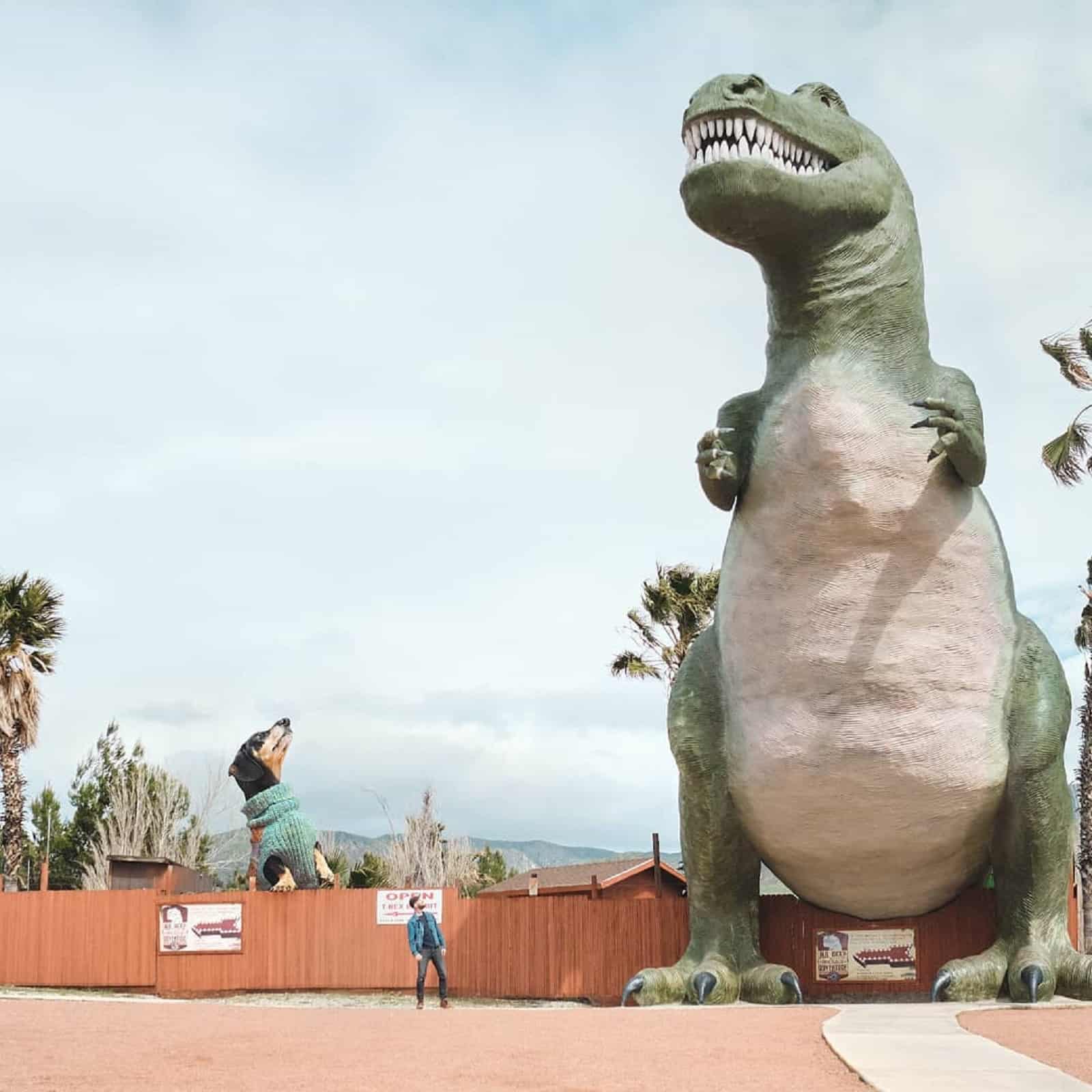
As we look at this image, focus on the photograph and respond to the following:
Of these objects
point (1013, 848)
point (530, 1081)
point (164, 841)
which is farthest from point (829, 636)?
point (164, 841)

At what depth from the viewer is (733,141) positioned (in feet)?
29.8

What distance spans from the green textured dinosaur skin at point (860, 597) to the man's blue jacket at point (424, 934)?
2.26 metres

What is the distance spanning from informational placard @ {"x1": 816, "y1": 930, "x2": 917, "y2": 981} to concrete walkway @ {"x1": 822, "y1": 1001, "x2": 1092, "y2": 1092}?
2.70 metres

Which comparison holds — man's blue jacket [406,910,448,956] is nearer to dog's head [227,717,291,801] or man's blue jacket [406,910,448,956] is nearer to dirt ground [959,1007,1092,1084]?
dog's head [227,717,291,801]

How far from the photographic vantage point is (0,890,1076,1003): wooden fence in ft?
42.6

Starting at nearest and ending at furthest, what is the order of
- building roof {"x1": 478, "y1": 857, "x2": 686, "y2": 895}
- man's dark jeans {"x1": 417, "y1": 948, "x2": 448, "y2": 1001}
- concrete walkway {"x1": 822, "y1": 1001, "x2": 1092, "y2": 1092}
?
concrete walkway {"x1": 822, "y1": 1001, "x2": 1092, "y2": 1092} → man's dark jeans {"x1": 417, "y1": 948, "x2": 448, "y2": 1001} → building roof {"x1": 478, "y1": 857, "x2": 686, "y2": 895}

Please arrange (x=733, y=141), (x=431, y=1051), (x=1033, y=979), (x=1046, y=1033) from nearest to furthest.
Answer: (x=431, y=1051) → (x=1046, y=1033) → (x=733, y=141) → (x=1033, y=979)

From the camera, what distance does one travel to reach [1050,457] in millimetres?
17219

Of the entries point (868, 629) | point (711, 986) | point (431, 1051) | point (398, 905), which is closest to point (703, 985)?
point (711, 986)

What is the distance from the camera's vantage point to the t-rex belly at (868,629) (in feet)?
31.0

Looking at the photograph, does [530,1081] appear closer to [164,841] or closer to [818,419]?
[818,419]

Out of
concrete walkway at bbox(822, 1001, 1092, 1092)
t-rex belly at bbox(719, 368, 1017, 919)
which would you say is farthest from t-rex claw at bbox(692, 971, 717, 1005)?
concrete walkway at bbox(822, 1001, 1092, 1092)

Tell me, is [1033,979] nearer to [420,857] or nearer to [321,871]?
[321,871]

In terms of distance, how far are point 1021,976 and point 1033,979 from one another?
0.09 meters
